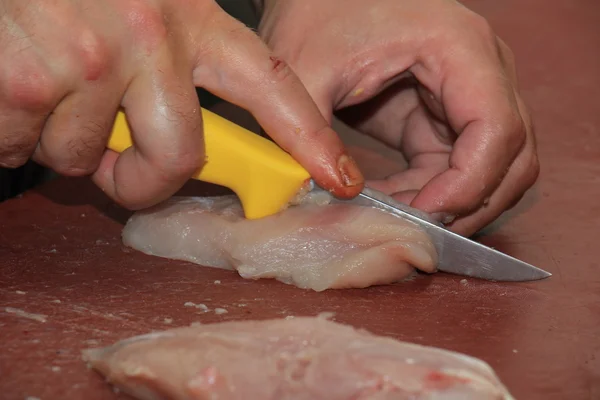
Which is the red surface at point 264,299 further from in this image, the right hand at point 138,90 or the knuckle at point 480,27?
the knuckle at point 480,27

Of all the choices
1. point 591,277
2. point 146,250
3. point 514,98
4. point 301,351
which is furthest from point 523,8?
point 301,351

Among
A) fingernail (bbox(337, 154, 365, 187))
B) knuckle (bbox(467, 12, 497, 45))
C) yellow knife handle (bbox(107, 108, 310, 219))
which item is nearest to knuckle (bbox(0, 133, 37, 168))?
yellow knife handle (bbox(107, 108, 310, 219))

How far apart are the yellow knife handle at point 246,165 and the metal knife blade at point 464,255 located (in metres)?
0.06

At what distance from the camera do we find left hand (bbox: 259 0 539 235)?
68.3 inches

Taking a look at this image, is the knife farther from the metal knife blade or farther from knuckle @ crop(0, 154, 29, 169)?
knuckle @ crop(0, 154, 29, 169)

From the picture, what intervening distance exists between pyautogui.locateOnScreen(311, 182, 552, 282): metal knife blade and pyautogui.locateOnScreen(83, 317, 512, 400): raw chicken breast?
419mm

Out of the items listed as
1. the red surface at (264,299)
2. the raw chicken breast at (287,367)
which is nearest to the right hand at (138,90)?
the red surface at (264,299)

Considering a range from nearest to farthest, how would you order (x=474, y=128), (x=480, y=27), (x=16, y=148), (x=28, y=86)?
1. (x=28, y=86)
2. (x=16, y=148)
3. (x=474, y=128)
4. (x=480, y=27)

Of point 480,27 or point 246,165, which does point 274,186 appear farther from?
point 480,27

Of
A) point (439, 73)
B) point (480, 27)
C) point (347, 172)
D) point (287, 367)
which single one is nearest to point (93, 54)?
point (347, 172)

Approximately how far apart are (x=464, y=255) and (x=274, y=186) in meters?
0.38

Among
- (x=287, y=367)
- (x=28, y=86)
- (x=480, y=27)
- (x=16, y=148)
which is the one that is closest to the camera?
(x=287, y=367)

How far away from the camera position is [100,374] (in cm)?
122

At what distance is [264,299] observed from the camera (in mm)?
1486
